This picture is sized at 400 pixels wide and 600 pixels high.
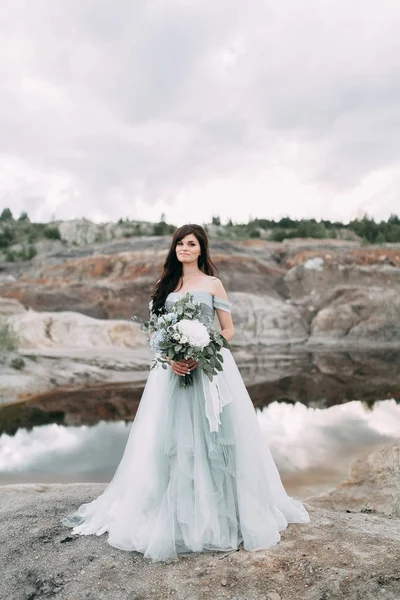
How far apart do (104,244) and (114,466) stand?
A: 93.3 ft

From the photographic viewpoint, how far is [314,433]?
11.6 metres

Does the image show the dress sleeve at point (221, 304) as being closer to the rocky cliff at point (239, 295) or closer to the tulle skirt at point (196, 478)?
the tulle skirt at point (196, 478)

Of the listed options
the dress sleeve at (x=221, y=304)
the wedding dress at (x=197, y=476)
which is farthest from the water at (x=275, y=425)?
the dress sleeve at (x=221, y=304)

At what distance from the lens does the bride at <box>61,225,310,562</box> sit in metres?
3.40

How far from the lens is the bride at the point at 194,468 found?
3400 millimetres

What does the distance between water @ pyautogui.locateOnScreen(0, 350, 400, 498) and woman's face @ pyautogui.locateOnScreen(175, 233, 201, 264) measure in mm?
5203

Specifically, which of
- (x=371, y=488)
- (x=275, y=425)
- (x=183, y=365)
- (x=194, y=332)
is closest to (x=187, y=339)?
(x=194, y=332)

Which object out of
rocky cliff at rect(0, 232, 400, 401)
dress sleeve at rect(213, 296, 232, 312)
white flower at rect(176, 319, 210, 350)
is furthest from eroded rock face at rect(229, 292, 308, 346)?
white flower at rect(176, 319, 210, 350)

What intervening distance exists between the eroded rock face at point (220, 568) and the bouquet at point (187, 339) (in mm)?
1186

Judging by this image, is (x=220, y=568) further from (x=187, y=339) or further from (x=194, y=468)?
(x=187, y=339)

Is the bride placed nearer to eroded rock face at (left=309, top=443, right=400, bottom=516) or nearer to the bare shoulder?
the bare shoulder

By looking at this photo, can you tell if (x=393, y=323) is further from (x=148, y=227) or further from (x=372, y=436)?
(x=148, y=227)

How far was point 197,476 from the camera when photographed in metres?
3.46

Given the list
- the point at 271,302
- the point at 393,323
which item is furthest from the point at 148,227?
the point at 393,323
